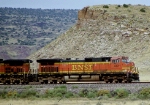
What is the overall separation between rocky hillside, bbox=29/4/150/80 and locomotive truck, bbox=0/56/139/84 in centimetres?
2221

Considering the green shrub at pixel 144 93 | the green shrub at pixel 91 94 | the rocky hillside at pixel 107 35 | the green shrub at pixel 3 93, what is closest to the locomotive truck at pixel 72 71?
the green shrub at pixel 144 93

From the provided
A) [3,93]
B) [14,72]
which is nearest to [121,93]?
[3,93]

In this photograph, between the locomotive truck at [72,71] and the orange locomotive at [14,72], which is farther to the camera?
the orange locomotive at [14,72]

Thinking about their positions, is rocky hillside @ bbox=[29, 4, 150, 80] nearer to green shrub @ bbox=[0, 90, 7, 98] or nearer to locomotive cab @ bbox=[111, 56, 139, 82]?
locomotive cab @ bbox=[111, 56, 139, 82]

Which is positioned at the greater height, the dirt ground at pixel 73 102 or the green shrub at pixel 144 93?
the green shrub at pixel 144 93

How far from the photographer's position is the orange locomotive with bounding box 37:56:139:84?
A: 4388 cm

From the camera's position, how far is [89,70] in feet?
147

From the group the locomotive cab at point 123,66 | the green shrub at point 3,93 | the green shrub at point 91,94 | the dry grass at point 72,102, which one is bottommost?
the dry grass at point 72,102

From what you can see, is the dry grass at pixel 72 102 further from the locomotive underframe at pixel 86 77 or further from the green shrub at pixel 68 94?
the locomotive underframe at pixel 86 77

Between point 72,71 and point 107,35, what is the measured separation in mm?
32158

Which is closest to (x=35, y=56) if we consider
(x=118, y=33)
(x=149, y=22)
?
(x=118, y=33)

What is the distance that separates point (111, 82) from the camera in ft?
145

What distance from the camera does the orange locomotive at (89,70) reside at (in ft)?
144

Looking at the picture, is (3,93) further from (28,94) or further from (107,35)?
(107,35)
